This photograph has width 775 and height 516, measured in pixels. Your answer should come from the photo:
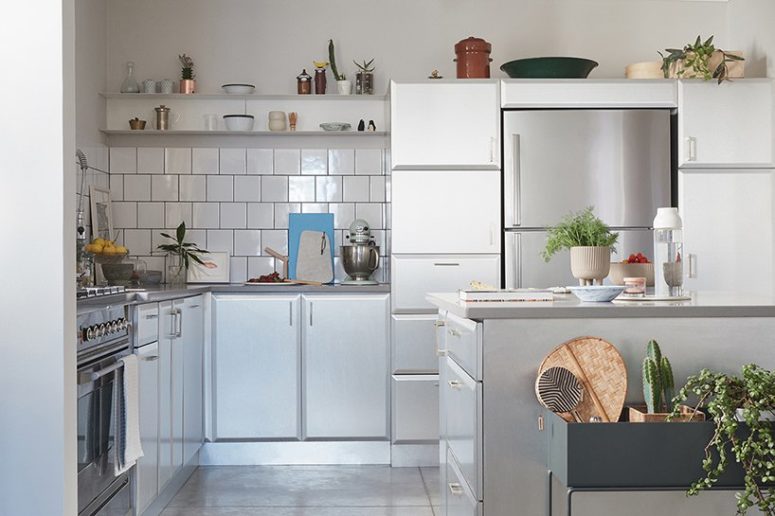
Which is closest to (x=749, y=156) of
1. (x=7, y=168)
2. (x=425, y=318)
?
(x=425, y=318)

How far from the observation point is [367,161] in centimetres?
539

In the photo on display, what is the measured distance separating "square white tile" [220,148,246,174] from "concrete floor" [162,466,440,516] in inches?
66.7

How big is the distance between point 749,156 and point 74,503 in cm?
385

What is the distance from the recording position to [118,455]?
309 cm

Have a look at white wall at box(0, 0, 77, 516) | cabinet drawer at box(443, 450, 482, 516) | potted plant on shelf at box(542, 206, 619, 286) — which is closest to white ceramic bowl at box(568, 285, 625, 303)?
potted plant on shelf at box(542, 206, 619, 286)

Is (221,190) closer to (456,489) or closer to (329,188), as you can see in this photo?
(329,188)

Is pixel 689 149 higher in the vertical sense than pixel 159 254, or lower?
higher

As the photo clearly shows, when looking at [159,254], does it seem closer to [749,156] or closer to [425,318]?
[425,318]

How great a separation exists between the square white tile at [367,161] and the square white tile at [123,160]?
1.28 metres

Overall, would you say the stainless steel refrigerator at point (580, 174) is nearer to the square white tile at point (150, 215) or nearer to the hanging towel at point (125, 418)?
the square white tile at point (150, 215)

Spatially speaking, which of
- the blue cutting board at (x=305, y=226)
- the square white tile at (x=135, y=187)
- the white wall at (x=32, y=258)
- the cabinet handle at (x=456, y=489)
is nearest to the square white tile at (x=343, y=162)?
the blue cutting board at (x=305, y=226)

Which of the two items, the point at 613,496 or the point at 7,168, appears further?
the point at 7,168

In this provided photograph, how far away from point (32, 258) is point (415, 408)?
2.84m

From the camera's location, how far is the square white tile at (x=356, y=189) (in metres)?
5.38
